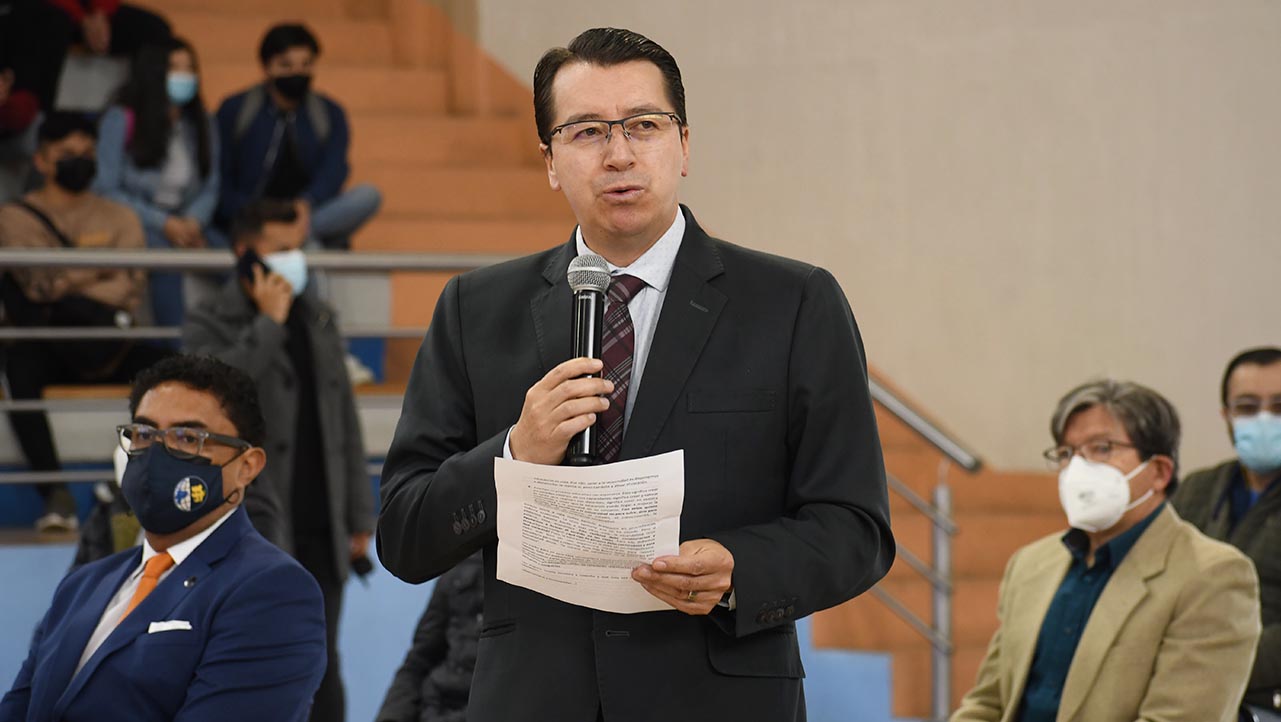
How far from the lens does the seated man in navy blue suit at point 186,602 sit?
257 cm

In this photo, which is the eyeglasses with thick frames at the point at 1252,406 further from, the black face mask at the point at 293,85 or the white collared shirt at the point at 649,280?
the black face mask at the point at 293,85

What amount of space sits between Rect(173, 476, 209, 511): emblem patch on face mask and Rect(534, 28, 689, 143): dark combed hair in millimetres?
1284

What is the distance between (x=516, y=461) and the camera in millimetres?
1556

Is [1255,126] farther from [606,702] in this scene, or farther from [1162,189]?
[606,702]

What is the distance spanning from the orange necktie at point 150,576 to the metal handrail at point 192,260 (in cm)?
212

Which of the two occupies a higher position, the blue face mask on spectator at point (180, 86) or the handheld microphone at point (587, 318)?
the blue face mask on spectator at point (180, 86)

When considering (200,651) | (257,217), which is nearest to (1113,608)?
(200,651)

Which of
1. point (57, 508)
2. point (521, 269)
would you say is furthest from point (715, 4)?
point (521, 269)

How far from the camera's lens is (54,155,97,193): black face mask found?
535 centimetres

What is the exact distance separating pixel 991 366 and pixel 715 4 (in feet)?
6.61

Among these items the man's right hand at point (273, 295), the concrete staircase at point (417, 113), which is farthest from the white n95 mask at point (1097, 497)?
the concrete staircase at point (417, 113)

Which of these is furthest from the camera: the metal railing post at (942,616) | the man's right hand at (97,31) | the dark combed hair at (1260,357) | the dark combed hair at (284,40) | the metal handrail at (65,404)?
the man's right hand at (97,31)

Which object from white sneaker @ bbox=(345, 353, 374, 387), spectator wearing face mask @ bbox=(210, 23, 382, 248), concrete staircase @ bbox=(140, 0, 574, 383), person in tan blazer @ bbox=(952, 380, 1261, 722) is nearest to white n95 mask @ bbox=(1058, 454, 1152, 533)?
person in tan blazer @ bbox=(952, 380, 1261, 722)

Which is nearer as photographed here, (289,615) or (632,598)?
(632,598)
